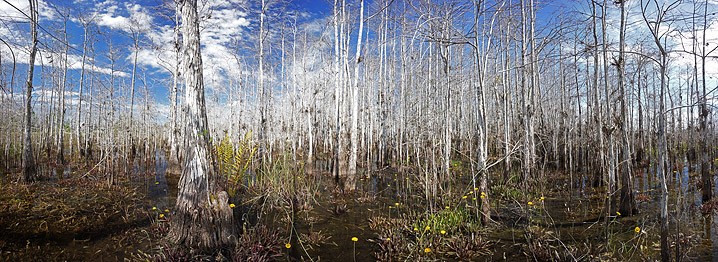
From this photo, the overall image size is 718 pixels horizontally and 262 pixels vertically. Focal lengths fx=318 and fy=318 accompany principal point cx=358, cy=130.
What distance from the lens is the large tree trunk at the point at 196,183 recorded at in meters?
3.80

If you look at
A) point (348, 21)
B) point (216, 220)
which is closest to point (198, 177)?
point (216, 220)

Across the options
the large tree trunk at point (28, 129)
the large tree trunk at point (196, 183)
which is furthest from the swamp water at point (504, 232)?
the large tree trunk at point (28, 129)

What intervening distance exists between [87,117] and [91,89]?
1.68 m

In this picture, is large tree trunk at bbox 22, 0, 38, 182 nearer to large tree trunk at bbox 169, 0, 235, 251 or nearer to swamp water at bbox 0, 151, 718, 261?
swamp water at bbox 0, 151, 718, 261

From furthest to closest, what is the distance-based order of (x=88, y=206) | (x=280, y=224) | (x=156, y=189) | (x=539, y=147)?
1. (x=539, y=147)
2. (x=156, y=189)
3. (x=88, y=206)
4. (x=280, y=224)

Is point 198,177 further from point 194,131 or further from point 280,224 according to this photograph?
point 280,224

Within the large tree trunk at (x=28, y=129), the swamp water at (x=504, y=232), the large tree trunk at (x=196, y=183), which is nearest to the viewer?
the large tree trunk at (x=196, y=183)

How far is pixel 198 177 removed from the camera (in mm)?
3850

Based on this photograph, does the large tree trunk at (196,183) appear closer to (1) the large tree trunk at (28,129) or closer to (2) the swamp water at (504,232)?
(2) the swamp water at (504,232)

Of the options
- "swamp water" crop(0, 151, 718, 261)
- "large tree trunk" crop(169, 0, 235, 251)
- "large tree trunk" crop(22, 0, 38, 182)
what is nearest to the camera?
"large tree trunk" crop(169, 0, 235, 251)

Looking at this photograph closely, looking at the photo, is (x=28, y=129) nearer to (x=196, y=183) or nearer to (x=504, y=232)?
(x=196, y=183)

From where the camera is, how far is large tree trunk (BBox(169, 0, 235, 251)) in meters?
3.80

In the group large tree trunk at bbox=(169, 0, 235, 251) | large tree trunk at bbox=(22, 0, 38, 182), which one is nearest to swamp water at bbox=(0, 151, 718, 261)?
large tree trunk at bbox=(169, 0, 235, 251)

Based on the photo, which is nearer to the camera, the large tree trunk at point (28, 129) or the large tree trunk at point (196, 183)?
the large tree trunk at point (196, 183)
